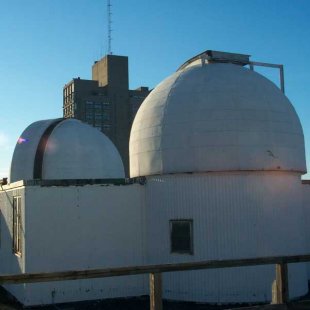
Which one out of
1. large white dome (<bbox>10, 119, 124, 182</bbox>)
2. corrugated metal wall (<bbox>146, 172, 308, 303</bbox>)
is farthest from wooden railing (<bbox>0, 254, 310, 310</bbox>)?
large white dome (<bbox>10, 119, 124, 182</bbox>)

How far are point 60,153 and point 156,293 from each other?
13.7 meters

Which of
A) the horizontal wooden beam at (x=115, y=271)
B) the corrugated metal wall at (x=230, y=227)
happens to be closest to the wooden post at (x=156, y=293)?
the horizontal wooden beam at (x=115, y=271)

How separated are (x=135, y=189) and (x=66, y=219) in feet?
7.94

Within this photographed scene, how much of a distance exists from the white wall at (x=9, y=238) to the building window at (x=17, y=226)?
7.7 inches

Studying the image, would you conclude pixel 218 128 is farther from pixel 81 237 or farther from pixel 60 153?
pixel 60 153

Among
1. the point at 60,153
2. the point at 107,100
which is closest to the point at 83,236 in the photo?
the point at 60,153

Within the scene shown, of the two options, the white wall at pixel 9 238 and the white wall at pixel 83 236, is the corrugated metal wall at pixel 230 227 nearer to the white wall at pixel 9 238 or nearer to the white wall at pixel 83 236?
the white wall at pixel 83 236

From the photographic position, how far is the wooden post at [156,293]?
650cm

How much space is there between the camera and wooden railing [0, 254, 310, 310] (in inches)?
233

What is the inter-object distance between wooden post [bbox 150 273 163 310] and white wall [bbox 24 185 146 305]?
7.74 metres

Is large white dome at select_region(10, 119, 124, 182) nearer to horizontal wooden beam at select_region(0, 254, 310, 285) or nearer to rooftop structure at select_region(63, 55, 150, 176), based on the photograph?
horizontal wooden beam at select_region(0, 254, 310, 285)

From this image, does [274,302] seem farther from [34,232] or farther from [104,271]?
[34,232]

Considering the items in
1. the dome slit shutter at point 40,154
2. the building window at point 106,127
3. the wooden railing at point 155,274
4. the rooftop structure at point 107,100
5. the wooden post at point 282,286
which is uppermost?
the rooftop structure at point 107,100

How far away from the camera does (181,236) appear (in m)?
14.1
